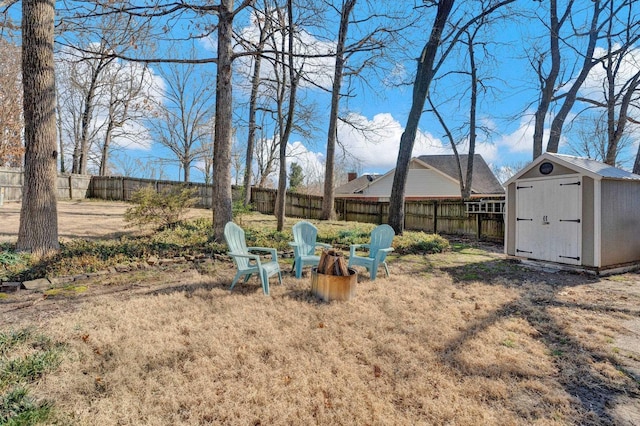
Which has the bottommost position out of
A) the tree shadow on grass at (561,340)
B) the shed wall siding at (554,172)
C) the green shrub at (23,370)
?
the tree shadow on grass at (561,340)

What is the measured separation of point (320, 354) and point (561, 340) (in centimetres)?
237

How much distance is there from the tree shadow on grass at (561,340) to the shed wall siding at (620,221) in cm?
83

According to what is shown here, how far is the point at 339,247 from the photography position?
741 centimetres

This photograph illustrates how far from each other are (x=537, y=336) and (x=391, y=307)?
1452 millimetres

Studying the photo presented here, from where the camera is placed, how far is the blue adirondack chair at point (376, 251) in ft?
16.4

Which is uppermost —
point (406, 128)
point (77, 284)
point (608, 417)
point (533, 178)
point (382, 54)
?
point (382, 54)

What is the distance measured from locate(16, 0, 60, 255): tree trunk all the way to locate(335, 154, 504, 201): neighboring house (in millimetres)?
16087

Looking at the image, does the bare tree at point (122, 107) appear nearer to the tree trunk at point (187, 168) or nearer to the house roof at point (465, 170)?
the tree trunk at point (187, 168)

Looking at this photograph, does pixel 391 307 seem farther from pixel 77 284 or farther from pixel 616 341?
pixel 77 284

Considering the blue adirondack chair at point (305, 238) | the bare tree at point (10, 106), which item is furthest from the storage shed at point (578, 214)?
the bare tree at point (10, 106)

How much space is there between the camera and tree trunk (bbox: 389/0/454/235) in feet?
28.1

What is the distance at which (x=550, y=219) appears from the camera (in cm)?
649

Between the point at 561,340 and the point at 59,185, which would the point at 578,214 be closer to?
the point at 561,340

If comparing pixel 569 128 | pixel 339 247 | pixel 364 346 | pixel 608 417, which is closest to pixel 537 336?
pixel 608 417
